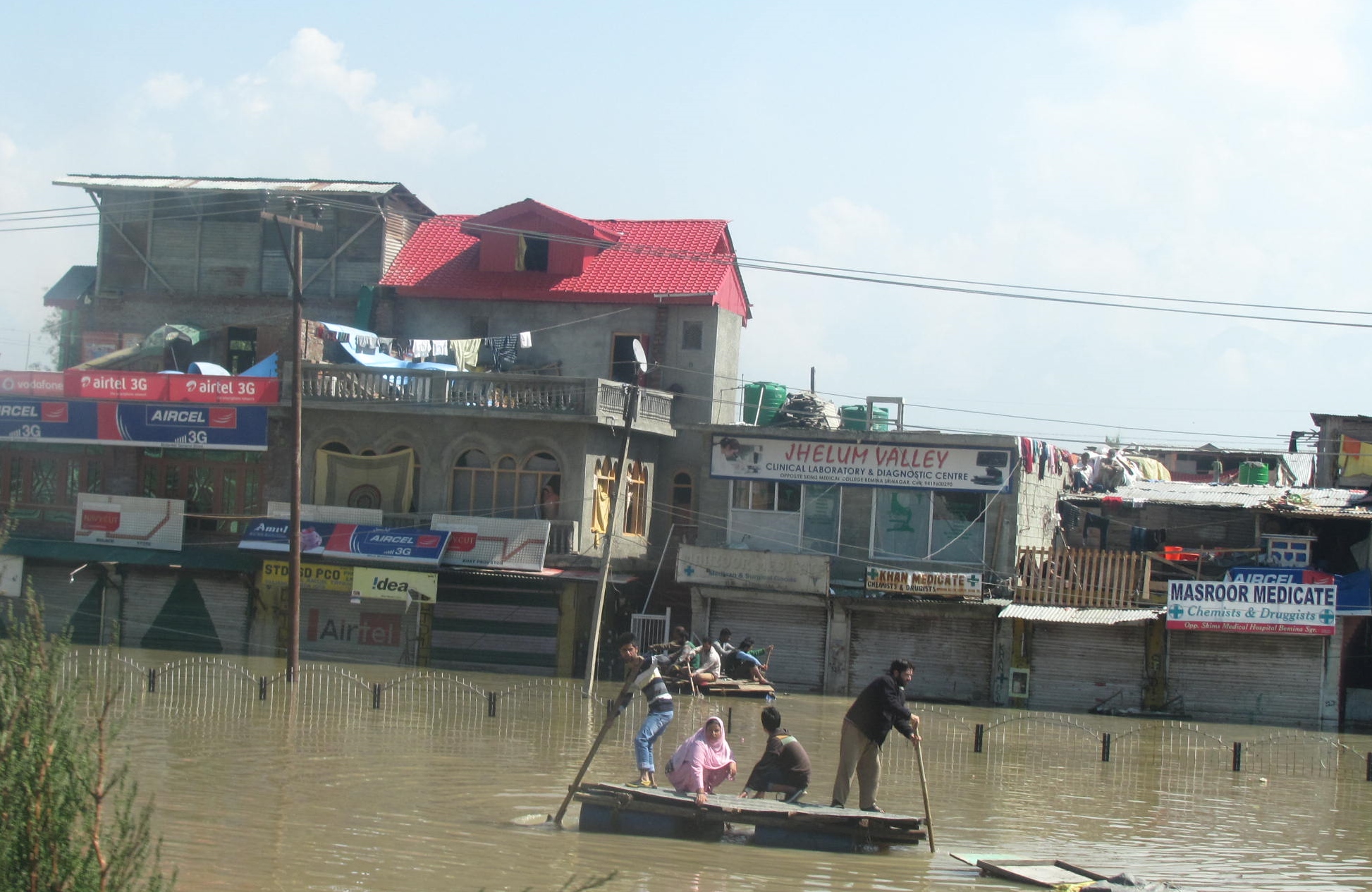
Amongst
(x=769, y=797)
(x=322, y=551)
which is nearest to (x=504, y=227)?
(x=322, y=551)

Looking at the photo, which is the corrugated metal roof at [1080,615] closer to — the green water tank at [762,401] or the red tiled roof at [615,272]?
the green water tank at [762,401]

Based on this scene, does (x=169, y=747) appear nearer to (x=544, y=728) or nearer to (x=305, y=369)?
(x=544, y=728)

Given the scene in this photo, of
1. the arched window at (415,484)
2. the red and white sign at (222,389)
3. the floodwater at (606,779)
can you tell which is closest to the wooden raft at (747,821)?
the floodwater at (606,779)

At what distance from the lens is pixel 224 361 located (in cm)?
3859

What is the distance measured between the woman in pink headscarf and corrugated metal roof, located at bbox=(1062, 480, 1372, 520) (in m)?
19.7

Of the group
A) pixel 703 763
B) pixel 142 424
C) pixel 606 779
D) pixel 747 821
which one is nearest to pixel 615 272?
pixel 142 424

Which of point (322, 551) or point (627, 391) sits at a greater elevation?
point (627, 391)

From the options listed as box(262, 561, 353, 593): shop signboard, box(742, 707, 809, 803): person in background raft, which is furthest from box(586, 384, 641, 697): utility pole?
box(742, 707, 809, 803): person in background raft

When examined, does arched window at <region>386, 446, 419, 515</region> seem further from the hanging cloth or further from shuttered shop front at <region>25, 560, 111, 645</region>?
shuttered shop front at <region>25, 560, 111, 645</region>

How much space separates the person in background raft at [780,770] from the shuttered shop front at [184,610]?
2180cm

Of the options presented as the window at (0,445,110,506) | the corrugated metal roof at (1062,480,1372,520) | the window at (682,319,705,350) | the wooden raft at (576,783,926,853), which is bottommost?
the wooden raft at (576,783,926,853)

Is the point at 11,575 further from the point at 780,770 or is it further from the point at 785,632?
the point at 780,770

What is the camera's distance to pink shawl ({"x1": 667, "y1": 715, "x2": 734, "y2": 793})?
14.6 m

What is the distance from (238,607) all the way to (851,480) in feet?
48.6
